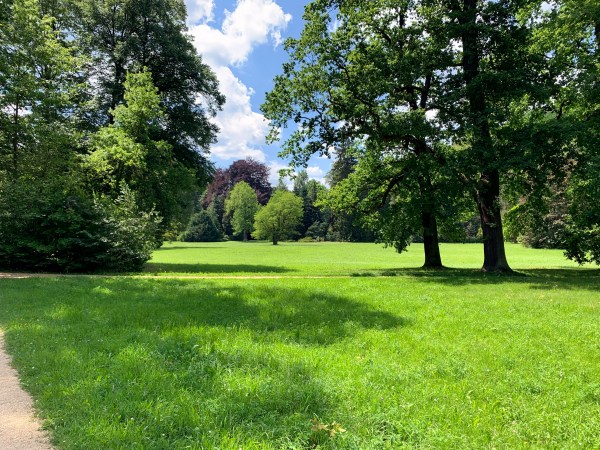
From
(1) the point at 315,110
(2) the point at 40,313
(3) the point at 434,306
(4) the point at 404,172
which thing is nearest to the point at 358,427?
(3) the point at 434,306

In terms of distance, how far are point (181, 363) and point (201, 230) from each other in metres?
83.3

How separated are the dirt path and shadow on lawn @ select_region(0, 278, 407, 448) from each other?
0.12 meters

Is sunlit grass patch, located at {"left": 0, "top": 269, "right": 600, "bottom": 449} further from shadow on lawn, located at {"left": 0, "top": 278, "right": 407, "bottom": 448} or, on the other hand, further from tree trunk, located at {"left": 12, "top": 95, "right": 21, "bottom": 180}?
tree trunk, located at {"left": 12, "top": 95, "right": 21, "bottom": 180}

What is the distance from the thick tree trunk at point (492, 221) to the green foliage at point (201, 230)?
7385 centimetres

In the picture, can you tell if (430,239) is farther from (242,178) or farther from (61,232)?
(242,178)

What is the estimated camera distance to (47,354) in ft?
16.1

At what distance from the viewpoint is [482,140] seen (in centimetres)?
1511

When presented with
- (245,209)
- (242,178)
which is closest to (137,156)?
(245,209)

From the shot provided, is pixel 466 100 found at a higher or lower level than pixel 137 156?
higher

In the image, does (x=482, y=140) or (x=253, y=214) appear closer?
(x=482, y=140)

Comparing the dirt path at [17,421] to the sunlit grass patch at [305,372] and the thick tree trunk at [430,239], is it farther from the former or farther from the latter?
the thick tree trunk at [430,239]

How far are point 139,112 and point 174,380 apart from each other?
1930 cm

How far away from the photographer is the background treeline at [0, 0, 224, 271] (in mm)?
15477

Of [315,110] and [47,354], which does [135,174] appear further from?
[47,354]
